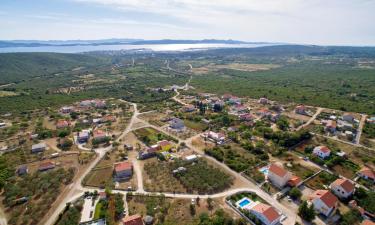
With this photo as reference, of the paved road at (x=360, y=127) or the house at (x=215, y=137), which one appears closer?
the house at (x=215, y=137)

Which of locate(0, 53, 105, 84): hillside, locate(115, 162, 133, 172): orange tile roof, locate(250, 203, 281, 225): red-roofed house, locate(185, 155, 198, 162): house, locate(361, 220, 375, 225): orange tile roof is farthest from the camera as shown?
locate(0, 53, 105, 84): hillside

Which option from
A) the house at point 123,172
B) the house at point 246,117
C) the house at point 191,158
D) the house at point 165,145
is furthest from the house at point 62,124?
the house at point 246,117

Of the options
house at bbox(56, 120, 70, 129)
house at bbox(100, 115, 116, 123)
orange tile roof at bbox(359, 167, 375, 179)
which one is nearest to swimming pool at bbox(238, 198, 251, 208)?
orange tile roof at bbox(359, 167, 375, 179)

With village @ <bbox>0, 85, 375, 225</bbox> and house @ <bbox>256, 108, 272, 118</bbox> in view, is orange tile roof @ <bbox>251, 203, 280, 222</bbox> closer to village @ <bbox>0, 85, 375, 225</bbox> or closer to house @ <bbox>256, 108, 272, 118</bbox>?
village @ <bbox>0, 85, 375, 225</bbox>

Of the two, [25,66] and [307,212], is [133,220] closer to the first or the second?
[307,212]

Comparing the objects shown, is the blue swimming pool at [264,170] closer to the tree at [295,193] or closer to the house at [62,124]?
the tree at [295,193]

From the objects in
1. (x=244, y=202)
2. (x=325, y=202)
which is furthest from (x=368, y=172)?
(x=244, y=202)
